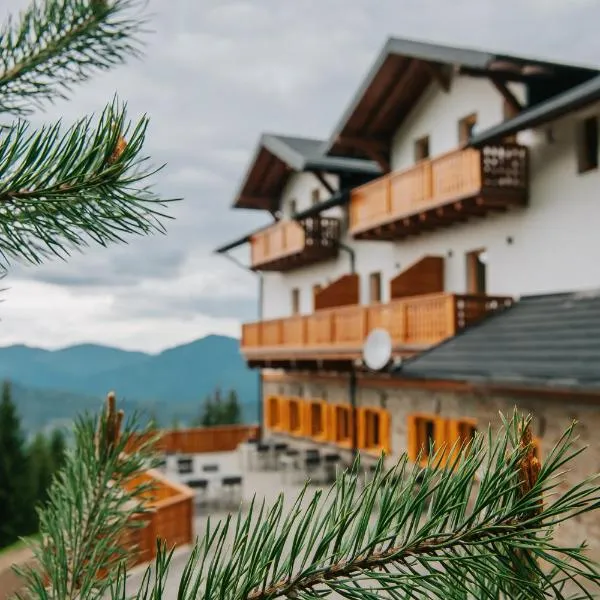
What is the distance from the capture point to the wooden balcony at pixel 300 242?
962 inches

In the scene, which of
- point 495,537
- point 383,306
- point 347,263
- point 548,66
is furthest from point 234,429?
point 495,537

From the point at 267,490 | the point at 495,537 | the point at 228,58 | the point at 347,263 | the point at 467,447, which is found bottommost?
the point at 267,490

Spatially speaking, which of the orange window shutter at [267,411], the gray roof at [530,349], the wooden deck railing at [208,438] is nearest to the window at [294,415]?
the orange window shutter at [267,411]

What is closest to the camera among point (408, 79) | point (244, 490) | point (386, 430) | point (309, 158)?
point (386, 430)

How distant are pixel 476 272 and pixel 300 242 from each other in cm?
822

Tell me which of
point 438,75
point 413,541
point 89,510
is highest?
point 438,75

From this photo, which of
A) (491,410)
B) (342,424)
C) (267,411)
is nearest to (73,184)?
(491,410)

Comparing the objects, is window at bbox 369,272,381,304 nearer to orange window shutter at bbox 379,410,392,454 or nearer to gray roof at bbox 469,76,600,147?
orange window shutter at bbox 379,410,392,454

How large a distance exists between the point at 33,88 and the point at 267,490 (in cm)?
1749

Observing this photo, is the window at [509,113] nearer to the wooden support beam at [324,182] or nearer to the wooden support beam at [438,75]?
the wooden support beam at [438,75]

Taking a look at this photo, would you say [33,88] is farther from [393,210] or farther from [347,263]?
[347,263]

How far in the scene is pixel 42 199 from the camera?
1.51 m

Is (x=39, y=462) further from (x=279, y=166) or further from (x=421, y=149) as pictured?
(x=279, y=166)

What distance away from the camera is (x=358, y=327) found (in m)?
18.4
